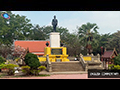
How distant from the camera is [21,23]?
2845cm

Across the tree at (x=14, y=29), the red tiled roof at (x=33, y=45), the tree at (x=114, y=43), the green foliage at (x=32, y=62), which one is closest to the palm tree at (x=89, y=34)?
the tree at (x=114, y=43)

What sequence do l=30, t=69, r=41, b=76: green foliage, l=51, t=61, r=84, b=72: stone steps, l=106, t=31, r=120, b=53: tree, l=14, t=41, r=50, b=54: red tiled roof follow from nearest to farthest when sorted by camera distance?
l=30, t=69, r=41, b=76: green foliage, l=51, t=61, r=84, b=72: stone steps, l=14, t=41, r=50, b=54: red tiled roof, l=106, t=31, r=120, b=53: tree

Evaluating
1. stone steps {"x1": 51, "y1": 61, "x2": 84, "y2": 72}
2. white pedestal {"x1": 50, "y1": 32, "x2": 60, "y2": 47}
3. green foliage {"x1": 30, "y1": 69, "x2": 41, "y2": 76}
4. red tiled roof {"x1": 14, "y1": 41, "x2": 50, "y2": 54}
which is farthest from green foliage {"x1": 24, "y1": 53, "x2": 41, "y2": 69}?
red tiled roof {"x1": 14, "y1": 41, "x2": 50, "y2": 54}

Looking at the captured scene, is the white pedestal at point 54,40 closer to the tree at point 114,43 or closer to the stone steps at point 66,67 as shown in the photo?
the stone steps at point 66,67

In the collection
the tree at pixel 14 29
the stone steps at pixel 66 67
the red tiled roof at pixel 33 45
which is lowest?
the stone steps at pixel 66 67

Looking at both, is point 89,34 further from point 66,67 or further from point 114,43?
point 66,67

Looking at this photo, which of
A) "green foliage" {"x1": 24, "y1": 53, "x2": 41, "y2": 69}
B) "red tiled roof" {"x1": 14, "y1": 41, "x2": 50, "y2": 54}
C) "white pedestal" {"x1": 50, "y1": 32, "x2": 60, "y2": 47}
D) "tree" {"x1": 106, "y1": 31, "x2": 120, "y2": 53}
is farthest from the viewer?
"tree" {"x1": 106, "y1": 31, "x2": 120, "y2": 53}

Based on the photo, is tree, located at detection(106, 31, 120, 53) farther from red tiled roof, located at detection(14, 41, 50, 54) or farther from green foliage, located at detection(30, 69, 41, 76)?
green foliage, located at detection(30, 69, 41, 76)

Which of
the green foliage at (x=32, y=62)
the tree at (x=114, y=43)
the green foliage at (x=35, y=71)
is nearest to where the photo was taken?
the green foliage at (x=35, y=71)
